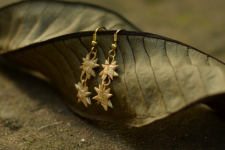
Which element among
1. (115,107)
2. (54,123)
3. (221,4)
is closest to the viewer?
(115,107)

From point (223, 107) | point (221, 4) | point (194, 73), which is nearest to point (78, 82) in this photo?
point (194, 73)

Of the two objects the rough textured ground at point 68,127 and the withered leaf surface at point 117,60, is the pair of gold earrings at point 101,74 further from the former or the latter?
the rough textured ground at point 68,127

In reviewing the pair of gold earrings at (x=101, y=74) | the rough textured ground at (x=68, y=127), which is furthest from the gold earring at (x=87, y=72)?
the rough textured ground at (x=68, y=127)

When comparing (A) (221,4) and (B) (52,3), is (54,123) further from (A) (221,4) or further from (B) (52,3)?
(A) (221,4)

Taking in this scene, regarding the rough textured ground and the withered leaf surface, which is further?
the rough textured ground

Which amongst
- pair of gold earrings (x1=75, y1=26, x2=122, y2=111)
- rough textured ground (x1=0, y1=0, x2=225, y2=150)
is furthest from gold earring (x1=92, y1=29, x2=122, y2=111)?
rough textured ground (x1=0, y1=0, x2=225, y2=150)

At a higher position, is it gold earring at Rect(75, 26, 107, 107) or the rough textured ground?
gold earring at Rect(75, 26, 107, 107)

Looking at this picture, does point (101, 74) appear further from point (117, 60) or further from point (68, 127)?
point (68, 127)

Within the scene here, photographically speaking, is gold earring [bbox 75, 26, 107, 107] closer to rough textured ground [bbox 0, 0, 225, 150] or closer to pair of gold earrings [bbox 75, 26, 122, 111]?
pair of gold earrings [bbox 75, 26, 122, 111]
